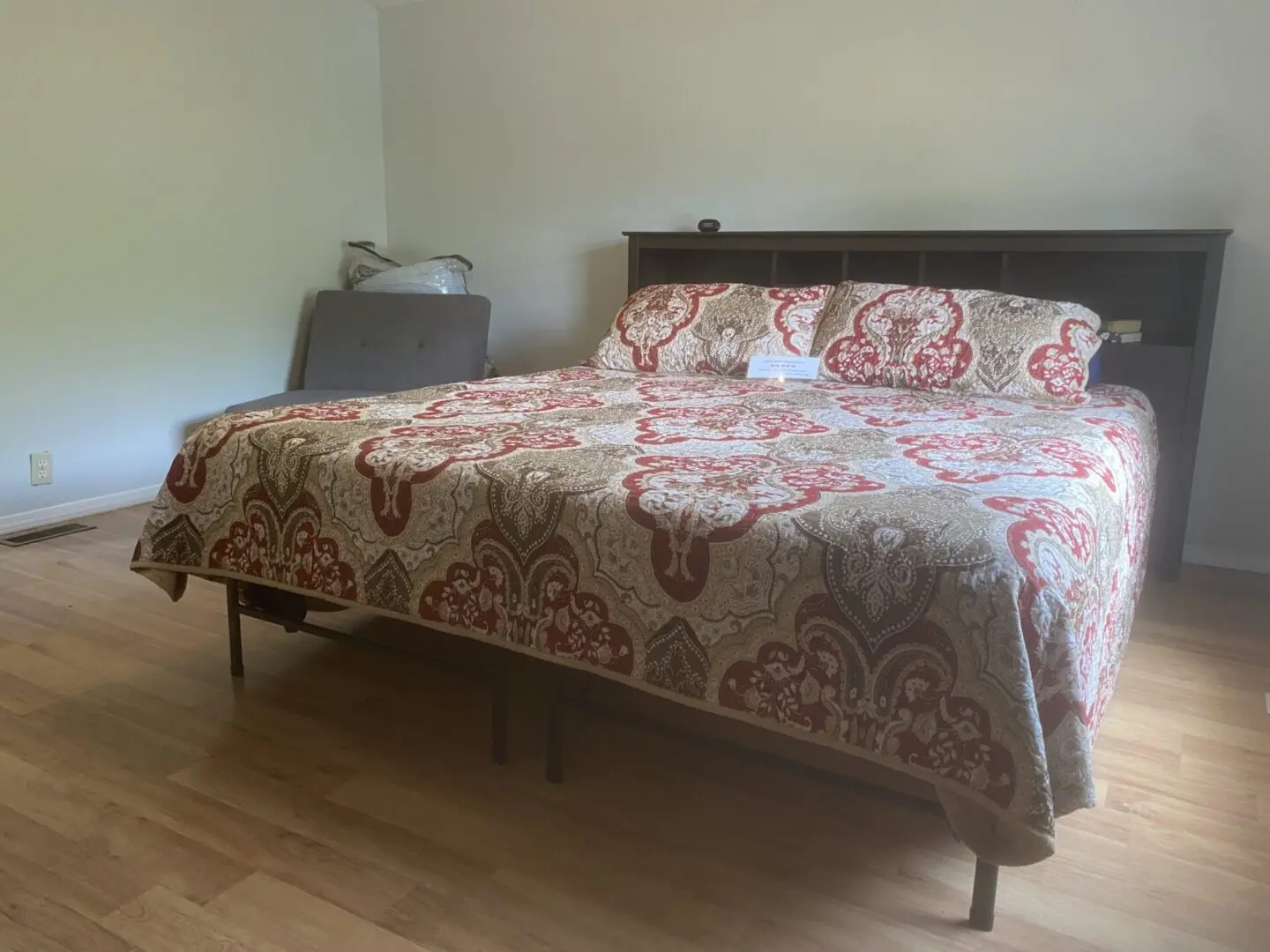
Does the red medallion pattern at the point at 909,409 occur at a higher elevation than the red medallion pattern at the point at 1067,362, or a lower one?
lower

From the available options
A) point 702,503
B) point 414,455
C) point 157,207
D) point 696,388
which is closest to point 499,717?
point 414,455

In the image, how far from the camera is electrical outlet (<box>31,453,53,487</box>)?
3.34m

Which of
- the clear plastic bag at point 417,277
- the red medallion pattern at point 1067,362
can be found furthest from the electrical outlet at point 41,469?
the red medallion pattern at point 1067,362

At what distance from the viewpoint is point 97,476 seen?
11.7ft

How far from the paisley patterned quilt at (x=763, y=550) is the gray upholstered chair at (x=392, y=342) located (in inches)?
65.5

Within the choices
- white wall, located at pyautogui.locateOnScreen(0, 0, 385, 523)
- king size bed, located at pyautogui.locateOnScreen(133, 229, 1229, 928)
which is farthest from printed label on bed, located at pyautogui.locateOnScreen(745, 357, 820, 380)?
white wall, located at pyautogui.locateOnScreen(0, 0, 385, 523)

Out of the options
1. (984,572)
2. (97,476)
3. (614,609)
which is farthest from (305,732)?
(97,476)

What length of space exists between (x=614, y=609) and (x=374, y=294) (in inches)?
117

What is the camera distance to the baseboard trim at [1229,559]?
305 cm

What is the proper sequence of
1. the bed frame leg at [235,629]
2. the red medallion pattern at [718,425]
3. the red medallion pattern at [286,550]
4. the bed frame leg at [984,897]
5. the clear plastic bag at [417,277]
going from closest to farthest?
the bed frame leg at [984,897]
the red medallion pattern at [286,550]
the red medallion pattern at [718,425]
the bed frame leg at [235,629]
the clear plastic bag at [417,277]

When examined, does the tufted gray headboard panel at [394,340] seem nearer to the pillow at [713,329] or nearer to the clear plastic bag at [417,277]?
the clear plastic bag at [417,277]

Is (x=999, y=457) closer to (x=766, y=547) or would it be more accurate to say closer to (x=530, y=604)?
(x=766, y=547)

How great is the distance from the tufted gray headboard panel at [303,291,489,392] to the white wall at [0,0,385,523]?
10.2 inches

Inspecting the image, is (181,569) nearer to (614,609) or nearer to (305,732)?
(305,732)
